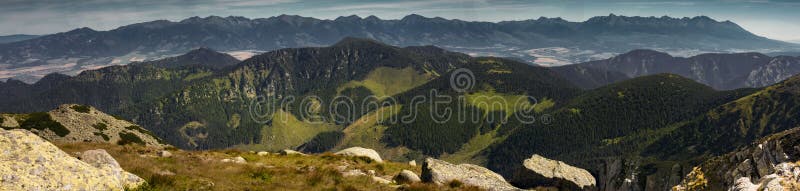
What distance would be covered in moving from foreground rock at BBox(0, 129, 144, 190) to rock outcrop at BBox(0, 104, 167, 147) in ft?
221

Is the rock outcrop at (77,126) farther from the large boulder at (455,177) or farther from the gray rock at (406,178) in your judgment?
the large boulder at (455,177)

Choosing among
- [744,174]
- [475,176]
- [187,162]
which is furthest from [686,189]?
[187,162]

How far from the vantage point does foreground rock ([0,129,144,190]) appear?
19016 mm

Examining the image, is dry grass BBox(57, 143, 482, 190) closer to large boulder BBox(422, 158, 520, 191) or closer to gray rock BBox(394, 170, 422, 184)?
large boulder BBox(422, 158, 520, 191)

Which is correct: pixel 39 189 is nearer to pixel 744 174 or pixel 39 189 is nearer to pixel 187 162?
pixel 187 162

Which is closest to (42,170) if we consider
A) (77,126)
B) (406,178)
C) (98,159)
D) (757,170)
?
(98,159)

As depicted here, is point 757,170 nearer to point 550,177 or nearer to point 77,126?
point 550,177

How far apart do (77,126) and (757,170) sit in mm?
109501

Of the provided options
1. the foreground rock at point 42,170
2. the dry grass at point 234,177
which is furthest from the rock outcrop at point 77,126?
the foreground rock at point 42,170

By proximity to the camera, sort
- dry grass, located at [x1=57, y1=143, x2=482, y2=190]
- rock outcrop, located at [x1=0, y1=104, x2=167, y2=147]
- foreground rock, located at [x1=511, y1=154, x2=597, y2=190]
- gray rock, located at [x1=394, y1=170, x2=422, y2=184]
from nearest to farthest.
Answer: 1. dry grass, located at [x1=57, y1=143, x2=482, y2=190]
2. gray rock, located at [x1=394, y1=170, x2=422, y2=184]
3. foreground rock, located at [x1=511, y1=154, x2=597, y2=190]
4. rock outcrop, located at [x1=0, y1=104, x2=167, y2=147]

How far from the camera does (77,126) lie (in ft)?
302

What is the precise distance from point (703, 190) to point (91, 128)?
10372cm

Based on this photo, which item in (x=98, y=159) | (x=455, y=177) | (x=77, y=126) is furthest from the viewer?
(x=77, y=126)

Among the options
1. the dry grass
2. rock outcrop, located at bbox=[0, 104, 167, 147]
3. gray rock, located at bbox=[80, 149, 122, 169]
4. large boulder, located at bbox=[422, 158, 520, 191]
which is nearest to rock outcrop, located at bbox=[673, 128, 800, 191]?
large boulder, located at bbox=[422, 158, 520, 191]
